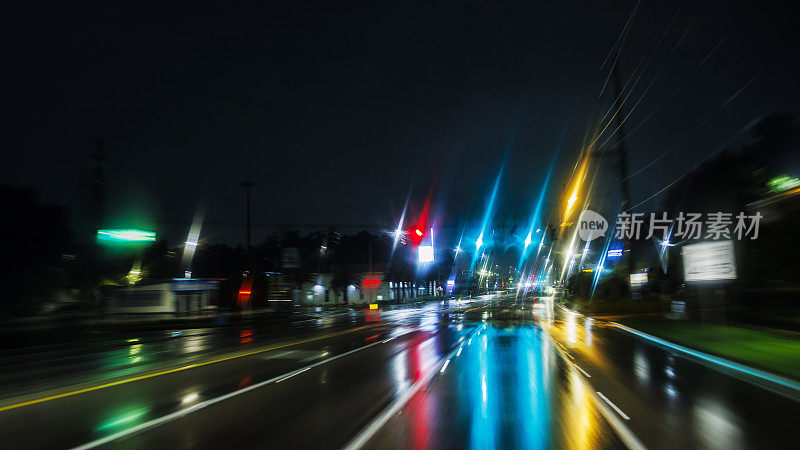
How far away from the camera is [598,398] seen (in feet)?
30.1

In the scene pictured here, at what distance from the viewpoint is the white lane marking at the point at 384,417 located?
6.50 meters

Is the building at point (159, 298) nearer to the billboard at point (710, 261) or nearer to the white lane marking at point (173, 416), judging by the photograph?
the white lane marking at point (173, 416)

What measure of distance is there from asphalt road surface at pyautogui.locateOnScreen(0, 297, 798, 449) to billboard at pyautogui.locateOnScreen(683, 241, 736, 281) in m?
8.90

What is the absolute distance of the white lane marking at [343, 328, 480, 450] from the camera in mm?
6497

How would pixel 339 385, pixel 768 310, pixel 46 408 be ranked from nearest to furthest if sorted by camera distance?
pixel 46 408 < pixel 339 385 < pixel 768 310

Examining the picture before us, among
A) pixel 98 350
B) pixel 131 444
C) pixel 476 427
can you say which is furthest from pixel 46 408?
pixel 98 350

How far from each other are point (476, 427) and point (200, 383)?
22.6 feet

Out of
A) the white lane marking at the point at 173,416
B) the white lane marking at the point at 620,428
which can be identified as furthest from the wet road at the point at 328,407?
the white lane marking at the point at 620,428

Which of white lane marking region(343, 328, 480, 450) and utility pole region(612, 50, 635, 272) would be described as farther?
utility pole region(612, 50, 635, 272)

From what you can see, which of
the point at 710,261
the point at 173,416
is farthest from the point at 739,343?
the point at 173,416

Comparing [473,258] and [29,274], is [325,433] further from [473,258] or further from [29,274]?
[473,258]

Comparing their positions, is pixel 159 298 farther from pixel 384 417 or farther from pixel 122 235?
pixel 384 417

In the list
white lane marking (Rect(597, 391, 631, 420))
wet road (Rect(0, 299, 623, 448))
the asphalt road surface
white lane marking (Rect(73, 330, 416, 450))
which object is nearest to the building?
the asphalt road surface

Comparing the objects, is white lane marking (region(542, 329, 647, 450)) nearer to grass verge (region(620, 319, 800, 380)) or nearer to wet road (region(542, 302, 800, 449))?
wet road (region(542, 302, 800, 449))
